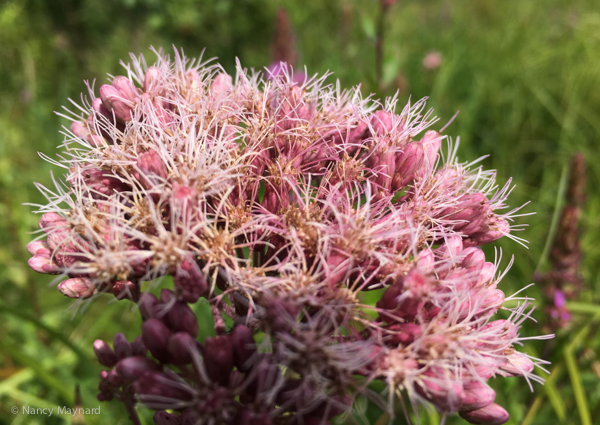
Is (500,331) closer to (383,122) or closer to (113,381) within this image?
(383,122)

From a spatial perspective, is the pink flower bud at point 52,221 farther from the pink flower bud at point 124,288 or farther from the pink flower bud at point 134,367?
the pink flower bud at point 134,367

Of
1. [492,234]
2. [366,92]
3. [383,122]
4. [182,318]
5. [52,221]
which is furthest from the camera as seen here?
[366,92]

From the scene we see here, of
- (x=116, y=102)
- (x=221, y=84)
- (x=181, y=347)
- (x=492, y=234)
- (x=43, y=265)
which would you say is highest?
(x=221, y=84)

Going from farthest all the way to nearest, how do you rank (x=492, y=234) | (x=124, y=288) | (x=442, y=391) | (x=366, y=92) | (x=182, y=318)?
(x=366, y=92)
(x=492, y=234)
(x=124, y=288)
(x=182, y=318)
(x=442, y=391)

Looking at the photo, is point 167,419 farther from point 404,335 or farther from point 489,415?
point 489,415

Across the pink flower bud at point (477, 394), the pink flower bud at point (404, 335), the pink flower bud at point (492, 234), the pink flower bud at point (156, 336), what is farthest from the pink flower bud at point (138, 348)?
the pink flower bud at point (492, 234)

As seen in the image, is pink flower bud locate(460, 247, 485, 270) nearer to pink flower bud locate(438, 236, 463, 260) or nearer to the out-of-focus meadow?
pink flower bud locate(438, 236, 463, 260)

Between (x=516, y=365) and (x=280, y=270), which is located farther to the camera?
(x=516, y=365)

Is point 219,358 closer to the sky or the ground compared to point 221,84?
closer to the ground

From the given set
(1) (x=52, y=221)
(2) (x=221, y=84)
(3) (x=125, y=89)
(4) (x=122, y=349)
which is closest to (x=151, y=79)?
(3) (x=125, y=89)
